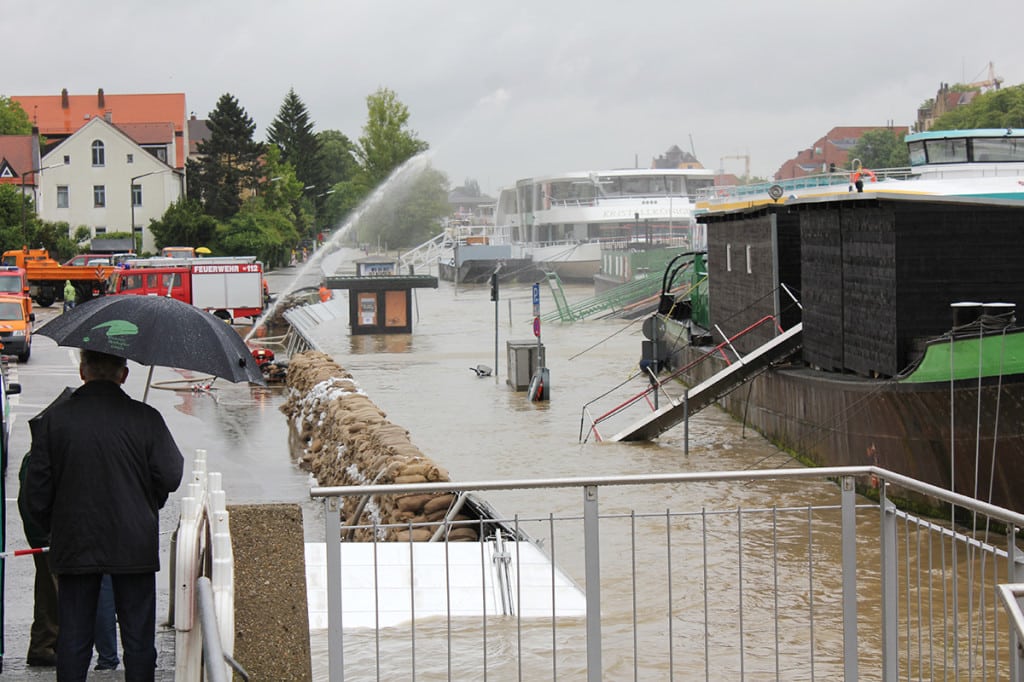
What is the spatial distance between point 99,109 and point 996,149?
404ft

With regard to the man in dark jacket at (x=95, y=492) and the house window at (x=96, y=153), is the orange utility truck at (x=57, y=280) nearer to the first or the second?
the house window at (x=96, y=153)

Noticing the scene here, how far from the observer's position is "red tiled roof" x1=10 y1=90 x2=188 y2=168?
453 feet

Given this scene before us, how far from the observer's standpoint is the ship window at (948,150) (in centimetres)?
2695

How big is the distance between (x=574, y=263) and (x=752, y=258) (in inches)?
2623

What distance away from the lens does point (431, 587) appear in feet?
32.7

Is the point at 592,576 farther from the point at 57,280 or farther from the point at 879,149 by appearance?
the point at 879,149

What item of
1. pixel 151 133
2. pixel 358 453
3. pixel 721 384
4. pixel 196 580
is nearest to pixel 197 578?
pixel 196 580

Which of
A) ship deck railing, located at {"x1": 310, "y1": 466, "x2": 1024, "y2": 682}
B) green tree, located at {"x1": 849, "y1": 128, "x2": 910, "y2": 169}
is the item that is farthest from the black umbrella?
green tree, located at {"x1": 849, "y1": 128, "x2": 910, "y2": 169}

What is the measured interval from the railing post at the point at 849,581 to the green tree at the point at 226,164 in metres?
106

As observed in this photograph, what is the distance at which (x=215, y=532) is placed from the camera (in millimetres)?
5684

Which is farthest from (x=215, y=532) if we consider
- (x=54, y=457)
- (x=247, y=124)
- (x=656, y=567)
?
(x=247, y=124)

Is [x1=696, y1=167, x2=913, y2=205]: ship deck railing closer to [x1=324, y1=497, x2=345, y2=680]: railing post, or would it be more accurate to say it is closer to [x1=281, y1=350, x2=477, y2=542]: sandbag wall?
[x1=281, y1=350, x2=477, y2=542]: sandbag wall

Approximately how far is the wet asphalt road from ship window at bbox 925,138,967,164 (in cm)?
1389

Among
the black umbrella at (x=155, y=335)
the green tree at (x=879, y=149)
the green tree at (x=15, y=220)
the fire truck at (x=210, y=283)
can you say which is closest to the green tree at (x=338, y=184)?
the green tree at (x=15, y=220)
